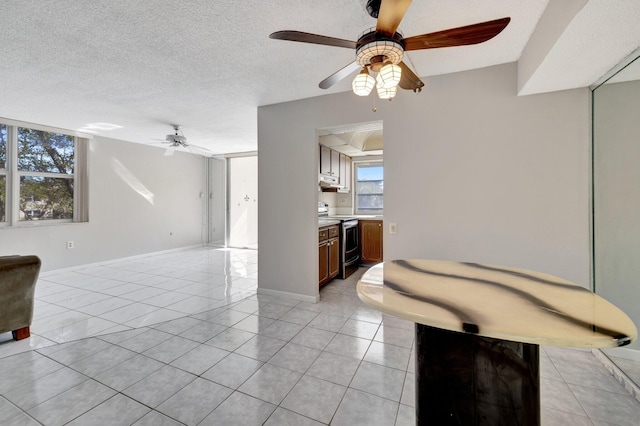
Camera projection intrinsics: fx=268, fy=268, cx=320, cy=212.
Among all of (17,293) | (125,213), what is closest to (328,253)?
(17,293)

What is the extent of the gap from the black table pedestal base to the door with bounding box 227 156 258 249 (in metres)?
6.27

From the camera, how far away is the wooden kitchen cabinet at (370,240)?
4.71m

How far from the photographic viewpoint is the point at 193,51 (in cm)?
227

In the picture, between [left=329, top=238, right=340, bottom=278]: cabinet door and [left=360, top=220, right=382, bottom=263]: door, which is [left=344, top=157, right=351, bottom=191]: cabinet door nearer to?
[left=360, top=220, right=382, bottom=263]: door

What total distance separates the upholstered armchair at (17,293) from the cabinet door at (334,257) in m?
3.11

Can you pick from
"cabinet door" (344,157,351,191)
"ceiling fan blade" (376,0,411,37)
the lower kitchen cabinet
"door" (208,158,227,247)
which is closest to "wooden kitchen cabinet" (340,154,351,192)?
"cabinet door" (344,157,351,191)

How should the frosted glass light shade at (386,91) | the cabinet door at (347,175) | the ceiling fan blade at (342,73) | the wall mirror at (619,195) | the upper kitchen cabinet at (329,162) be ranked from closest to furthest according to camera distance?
the frosted glass light shade at (386,91), the ceiling fan blade at (342,73), the wall mirror at (619,195), the upper kitchen cabinet at (329,162), the cabinet door at (347,175)

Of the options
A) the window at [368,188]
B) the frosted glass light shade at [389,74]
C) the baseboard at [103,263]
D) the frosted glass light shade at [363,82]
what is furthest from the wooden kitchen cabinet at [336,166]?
the baseboard at [103,263]

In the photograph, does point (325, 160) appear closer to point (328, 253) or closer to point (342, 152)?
point (342, 152)

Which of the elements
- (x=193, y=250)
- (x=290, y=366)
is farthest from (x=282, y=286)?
(x=193, y=250)

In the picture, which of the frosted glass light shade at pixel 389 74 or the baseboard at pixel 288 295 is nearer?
the frosted glass light shade at pixel 389 74

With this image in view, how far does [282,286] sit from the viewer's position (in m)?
3.47

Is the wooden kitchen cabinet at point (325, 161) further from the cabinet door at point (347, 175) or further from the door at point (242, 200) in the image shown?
the door at point (242, 200)

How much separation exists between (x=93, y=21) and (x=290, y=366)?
288 centimetres
